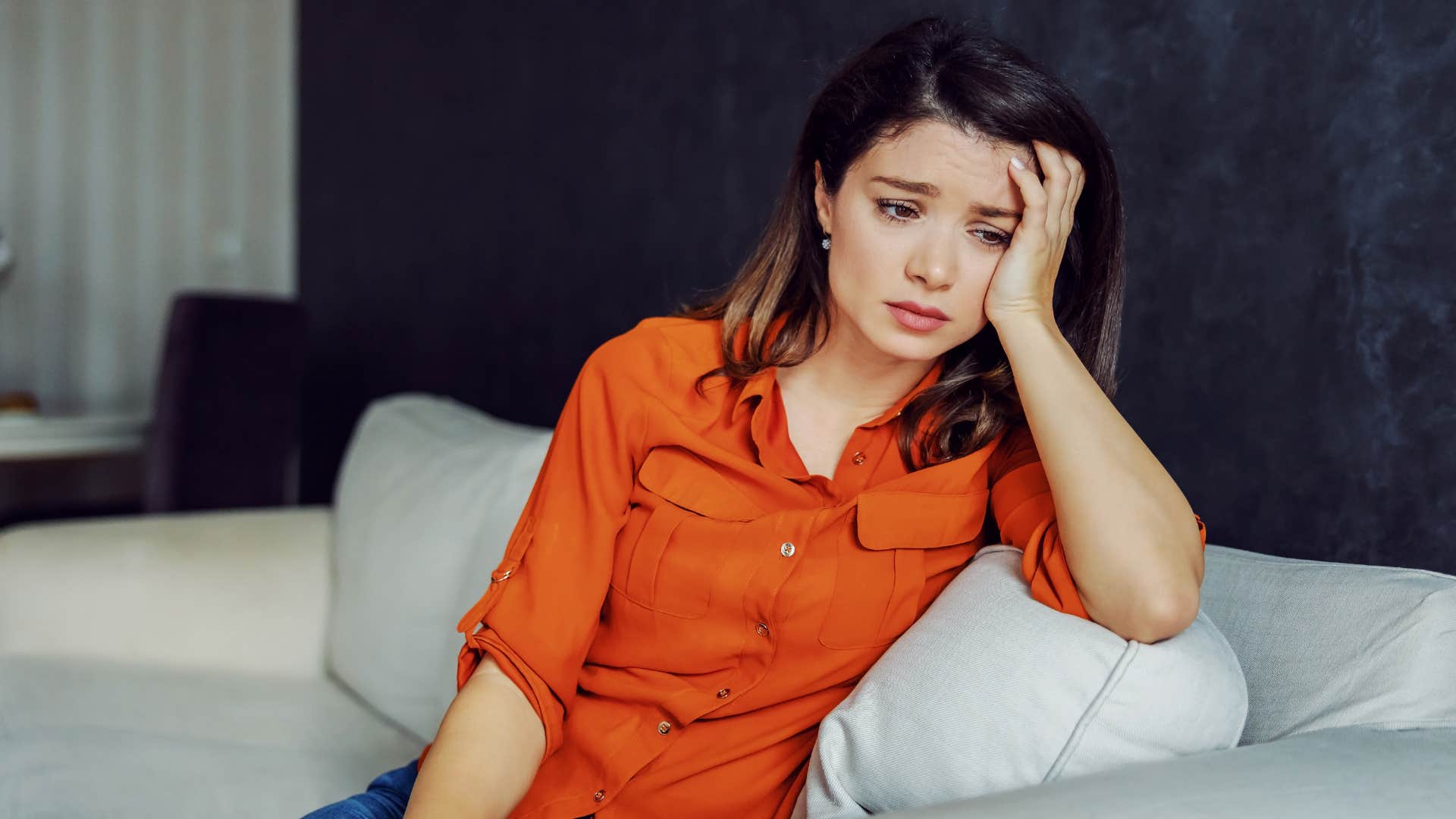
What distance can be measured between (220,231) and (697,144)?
2456mm

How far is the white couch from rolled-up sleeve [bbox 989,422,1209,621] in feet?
0.44

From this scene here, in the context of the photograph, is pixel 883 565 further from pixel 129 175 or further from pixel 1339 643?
pixel 129 175

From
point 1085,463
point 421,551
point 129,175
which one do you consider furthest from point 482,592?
point 129,175

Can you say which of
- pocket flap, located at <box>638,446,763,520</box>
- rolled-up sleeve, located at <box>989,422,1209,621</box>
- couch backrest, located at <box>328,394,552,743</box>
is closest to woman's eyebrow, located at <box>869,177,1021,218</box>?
rolled-up sleeve, located at <box>989,422,1209,621</box>

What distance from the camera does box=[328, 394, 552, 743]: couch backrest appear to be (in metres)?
1.79

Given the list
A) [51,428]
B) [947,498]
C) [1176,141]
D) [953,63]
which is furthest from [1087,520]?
[51,428]

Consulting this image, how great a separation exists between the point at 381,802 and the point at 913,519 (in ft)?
2.00

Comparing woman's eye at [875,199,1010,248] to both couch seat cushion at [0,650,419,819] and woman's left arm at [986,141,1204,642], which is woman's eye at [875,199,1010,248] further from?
couch seat cushion at [0,650,419,819]

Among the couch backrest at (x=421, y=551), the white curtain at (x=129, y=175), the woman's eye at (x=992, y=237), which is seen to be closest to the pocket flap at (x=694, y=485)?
the woman's eye at (x=992, y=237)

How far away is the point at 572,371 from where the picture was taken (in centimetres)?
247

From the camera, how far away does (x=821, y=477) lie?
1188 millimetres

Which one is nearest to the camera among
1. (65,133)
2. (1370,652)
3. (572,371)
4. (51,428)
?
(1370,652)

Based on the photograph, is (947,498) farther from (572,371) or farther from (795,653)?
(572,371)

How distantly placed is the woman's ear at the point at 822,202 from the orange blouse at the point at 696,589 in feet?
0.79
